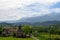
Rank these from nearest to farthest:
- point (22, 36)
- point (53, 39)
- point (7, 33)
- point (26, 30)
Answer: point (53, 39)
point (22, 36)
point (7, 33)
point (26, 30)

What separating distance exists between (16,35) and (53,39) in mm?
12567

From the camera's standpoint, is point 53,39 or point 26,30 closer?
point 53,39

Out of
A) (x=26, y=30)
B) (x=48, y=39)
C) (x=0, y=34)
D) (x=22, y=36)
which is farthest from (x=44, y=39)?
(x=26, y=30)

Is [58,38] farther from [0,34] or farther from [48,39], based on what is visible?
[0,34]

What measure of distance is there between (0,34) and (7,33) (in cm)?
258

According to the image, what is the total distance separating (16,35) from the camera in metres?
41.6

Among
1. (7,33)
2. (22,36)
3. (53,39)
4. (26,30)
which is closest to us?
(53,39)

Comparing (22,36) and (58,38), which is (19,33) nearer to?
(22,36)

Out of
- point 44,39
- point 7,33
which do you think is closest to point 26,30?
point 7,33

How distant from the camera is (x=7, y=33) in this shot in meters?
44.9

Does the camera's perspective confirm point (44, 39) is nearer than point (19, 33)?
Yes

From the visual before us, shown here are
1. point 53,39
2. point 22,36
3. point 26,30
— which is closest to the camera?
point 53,39

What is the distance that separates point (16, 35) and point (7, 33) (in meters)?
4.01

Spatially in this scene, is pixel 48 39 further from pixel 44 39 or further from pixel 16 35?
pixel 16 35
